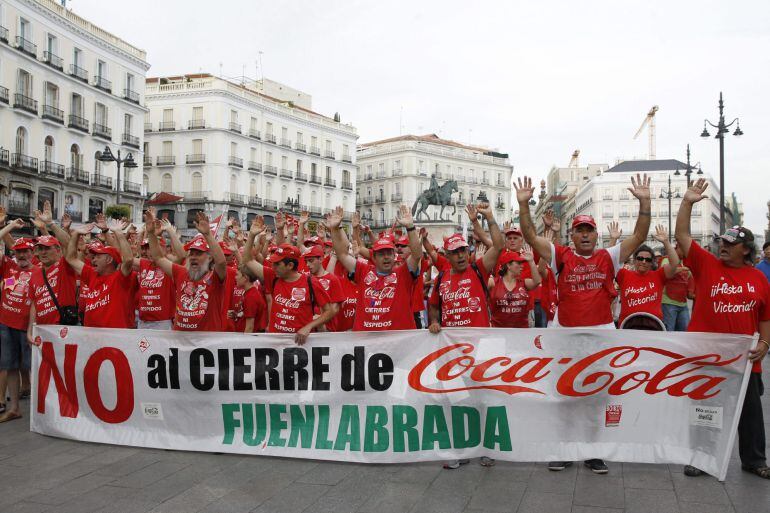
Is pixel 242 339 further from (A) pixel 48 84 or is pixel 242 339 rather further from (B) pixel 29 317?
(A) pixel 48 84

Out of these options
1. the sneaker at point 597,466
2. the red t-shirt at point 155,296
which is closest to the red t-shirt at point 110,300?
the red t-shirt at point 155,296

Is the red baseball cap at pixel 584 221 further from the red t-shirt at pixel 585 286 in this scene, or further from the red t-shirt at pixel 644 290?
the red t-shirt at pixel 644 290

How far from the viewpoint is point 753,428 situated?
16.8ft

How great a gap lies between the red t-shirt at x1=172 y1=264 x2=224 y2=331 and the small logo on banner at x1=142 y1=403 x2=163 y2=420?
734mm

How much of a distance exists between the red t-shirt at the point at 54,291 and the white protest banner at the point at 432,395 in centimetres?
134

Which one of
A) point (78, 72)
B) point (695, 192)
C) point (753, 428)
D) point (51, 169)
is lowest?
point (753, 428)

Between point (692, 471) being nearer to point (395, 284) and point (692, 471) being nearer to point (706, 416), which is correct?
point (706, 416)

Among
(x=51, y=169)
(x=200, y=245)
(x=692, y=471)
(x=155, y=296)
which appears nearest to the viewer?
(x=692, y=471)

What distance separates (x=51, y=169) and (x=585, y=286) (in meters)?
36.5

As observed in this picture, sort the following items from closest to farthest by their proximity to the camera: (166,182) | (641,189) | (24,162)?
(641,189)
(24,162)
(166,182)

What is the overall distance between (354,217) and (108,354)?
11.6 feet

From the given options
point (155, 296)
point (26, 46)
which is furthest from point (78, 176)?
point (155, 296)

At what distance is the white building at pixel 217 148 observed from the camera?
2035 inches

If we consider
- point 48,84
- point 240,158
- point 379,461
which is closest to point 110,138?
point 48,84
